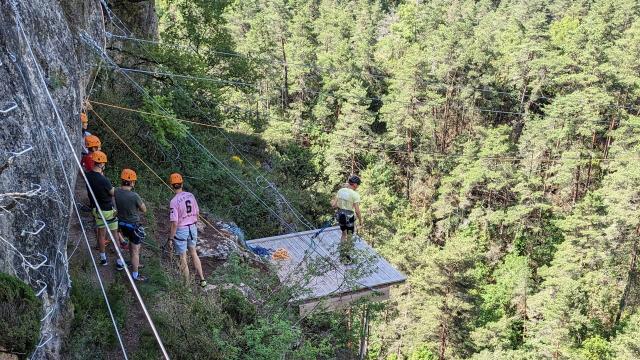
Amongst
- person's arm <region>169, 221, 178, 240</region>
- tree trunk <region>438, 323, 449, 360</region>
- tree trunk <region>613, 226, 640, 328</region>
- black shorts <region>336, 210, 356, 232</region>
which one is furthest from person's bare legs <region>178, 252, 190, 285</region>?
tree trunk <region>613, 226, 640, 328</region>

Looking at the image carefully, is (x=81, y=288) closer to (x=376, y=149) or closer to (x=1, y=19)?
(x=1, y=19)

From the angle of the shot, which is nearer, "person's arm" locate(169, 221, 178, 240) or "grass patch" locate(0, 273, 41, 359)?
"grass patch" locate(0, 273, 41, 359)

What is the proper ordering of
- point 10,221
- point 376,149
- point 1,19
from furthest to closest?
point 376,149
point 1,19
point 10,221

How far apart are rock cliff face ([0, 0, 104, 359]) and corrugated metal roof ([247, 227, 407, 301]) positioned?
3.11 metres

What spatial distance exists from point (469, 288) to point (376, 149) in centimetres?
1511

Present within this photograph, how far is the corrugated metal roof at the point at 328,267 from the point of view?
747cm

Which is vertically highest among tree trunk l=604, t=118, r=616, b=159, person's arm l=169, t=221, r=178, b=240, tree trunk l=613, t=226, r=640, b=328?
person's arm l=169, t=221, r=178, b=240

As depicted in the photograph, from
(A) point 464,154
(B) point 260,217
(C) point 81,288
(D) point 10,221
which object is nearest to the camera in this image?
(D) point 10,221

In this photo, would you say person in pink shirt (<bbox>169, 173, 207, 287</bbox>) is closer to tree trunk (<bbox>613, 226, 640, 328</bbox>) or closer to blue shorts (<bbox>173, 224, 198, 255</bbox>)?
blue shorts (<bbox>173, 224, 198, 255</bbox>)

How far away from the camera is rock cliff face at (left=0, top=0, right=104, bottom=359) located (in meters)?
4.14

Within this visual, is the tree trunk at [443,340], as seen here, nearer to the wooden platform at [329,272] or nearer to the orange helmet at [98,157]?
the wooden platform at [329,272]

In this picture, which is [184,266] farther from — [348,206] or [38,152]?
[348,206]

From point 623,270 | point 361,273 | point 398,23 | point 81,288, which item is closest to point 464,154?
point 623,270

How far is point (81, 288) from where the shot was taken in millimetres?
6137
